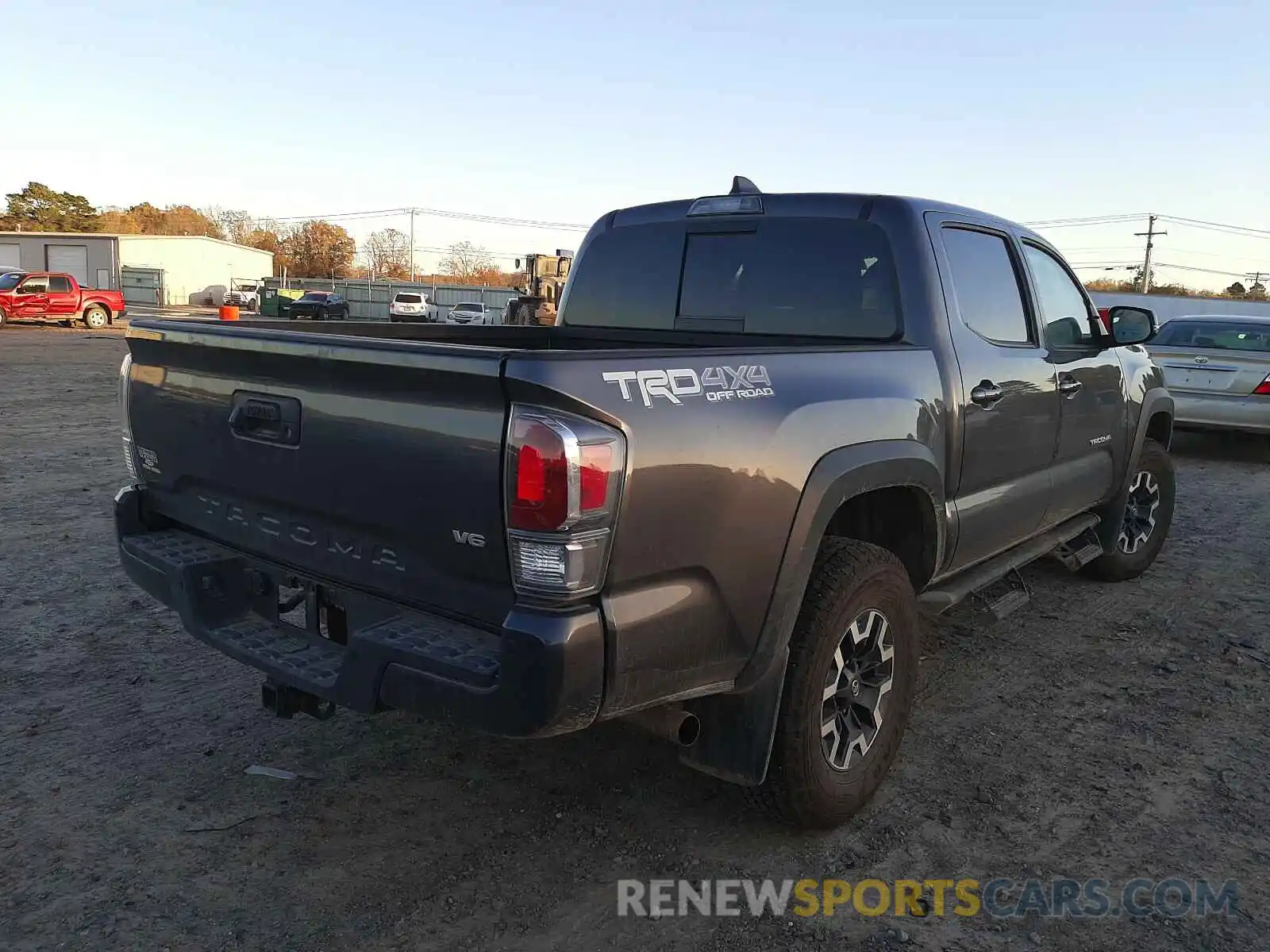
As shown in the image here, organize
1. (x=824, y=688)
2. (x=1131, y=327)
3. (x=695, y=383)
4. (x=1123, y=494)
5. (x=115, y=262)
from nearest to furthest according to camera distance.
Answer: (x=695, y=383) < (x=824, y=688) < (x=1131, y=327) < (x=1123, y=494) < (x=115, y=262)

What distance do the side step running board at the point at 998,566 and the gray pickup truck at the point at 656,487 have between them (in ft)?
0.07

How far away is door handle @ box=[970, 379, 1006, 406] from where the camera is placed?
147 inches

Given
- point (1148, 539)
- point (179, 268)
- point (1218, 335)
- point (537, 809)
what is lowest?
point (537, 809)

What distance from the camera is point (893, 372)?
329 cm

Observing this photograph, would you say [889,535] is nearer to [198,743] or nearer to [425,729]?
[425,729]

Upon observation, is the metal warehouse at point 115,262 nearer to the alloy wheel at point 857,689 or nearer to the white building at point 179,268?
the white building at point 179,268

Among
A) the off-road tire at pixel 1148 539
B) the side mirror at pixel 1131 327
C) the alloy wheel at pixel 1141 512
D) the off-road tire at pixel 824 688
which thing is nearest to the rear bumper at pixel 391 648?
the off-road tire at pixel 824 688

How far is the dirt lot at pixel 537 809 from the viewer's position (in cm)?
266

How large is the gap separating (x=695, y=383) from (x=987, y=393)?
183 cm

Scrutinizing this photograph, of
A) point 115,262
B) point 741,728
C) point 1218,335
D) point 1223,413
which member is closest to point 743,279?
point 741,728

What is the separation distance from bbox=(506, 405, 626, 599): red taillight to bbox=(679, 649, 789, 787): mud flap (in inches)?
28.8

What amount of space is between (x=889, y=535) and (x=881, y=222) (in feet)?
3.97

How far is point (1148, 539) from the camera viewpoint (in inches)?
243

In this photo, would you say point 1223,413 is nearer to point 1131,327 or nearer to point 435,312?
point 1131,327
